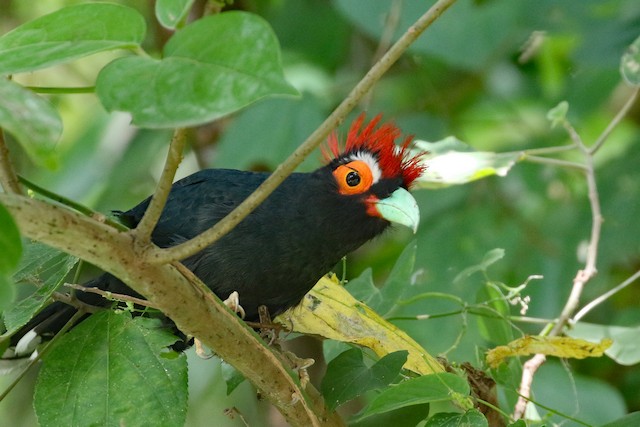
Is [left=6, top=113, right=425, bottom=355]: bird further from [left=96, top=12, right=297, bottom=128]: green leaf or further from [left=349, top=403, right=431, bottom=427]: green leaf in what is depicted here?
[left=96, top=12, right=297, bottom=128]: green leaf

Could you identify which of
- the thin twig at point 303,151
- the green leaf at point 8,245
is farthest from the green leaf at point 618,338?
the green leaf at point 8,245

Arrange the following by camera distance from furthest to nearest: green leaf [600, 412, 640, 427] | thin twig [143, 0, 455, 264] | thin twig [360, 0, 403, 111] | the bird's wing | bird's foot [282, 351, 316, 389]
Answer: thin twig [360, 0, 403, 111]
the bird's wing
bird's foot [282, 351, 316, 389]
green leaf [600, 412, 640, 427]
thin twig [143, 0, 455, 264]

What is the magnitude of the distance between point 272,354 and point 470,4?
2.70m

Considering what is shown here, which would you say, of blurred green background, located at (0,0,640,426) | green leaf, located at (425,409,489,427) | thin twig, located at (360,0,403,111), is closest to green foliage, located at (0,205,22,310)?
green leaf, located at (425,409,489,427)

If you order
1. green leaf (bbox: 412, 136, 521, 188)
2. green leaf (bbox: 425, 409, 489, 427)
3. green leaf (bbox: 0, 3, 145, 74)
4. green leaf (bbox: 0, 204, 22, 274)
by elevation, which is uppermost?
green leaf (bbox: 0, 3, 145, 74)

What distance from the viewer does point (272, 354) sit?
193cm

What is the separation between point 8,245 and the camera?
112 centimetres

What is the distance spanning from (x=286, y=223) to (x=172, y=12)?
5.27ft

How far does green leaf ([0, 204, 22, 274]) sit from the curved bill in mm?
1495

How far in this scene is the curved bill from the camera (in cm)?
257

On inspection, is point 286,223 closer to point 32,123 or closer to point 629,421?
point 629,421

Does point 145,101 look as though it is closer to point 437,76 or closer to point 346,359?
point 346,359

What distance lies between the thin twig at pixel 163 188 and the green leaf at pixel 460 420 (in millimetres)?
848

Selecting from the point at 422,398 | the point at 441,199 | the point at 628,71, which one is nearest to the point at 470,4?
the point at 441,199
